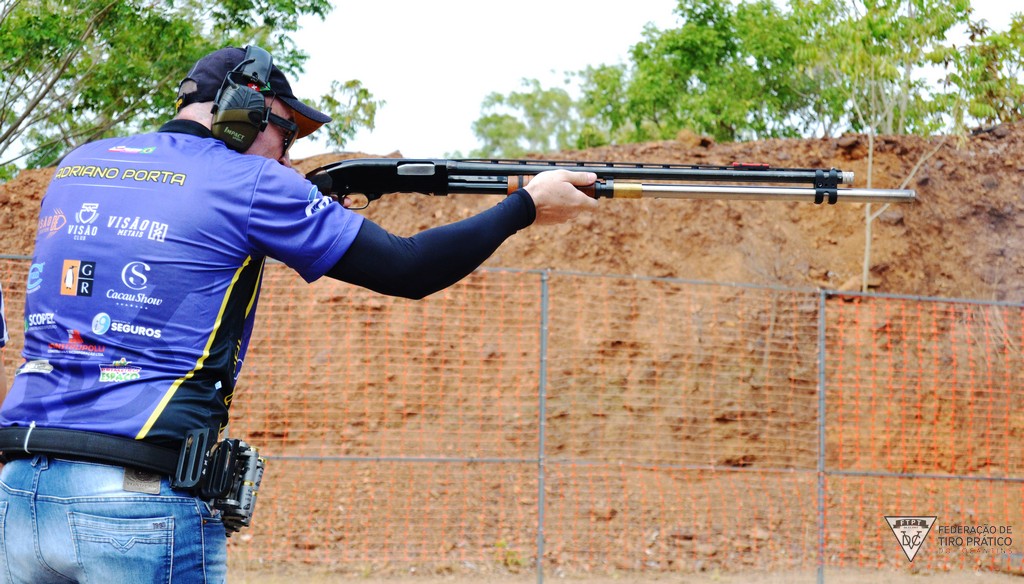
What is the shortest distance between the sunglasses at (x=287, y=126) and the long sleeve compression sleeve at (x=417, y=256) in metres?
0.49

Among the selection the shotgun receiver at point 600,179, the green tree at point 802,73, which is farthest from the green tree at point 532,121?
the shotgun receiver at point 600,179

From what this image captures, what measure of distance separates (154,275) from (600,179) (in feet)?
5.74

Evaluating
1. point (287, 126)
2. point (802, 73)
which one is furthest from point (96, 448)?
point (802, 73)

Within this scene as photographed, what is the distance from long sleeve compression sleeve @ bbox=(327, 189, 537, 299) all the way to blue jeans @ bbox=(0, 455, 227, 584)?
0.73m

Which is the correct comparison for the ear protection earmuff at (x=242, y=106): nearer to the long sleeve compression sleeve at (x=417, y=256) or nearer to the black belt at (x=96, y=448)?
the long sleeve compression sleeve at (x=417, y=256)

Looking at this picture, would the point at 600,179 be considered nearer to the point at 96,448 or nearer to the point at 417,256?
the point at 417,256

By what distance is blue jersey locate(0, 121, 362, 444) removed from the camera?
246cm

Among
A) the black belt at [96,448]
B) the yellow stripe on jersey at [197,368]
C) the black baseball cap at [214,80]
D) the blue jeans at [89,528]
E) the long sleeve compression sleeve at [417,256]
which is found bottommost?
the blue jeans at [89,528]

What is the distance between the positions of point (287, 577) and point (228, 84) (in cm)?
792

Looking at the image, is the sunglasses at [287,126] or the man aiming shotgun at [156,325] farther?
the sunglasses at [287,126]

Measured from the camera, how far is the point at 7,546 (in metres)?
2.47

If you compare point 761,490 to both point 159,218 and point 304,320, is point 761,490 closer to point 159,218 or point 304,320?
point 304,320

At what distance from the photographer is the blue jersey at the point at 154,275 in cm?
246

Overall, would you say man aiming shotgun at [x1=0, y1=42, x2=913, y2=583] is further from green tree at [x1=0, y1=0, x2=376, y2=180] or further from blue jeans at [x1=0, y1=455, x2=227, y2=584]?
green tree at [x1=0, y1=0, x2=376, y2=180]
